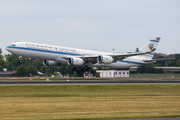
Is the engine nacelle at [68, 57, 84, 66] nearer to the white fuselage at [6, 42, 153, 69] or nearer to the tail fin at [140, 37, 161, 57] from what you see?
the white fuselage at [6, 42, 153, 69]

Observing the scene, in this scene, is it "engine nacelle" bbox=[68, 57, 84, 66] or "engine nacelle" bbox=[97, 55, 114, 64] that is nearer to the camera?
"engine nacelle" bbox=[68, 57, 84, 66]

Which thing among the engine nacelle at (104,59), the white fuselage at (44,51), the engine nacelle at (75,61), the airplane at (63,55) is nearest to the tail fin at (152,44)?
the airplane at (63,55)

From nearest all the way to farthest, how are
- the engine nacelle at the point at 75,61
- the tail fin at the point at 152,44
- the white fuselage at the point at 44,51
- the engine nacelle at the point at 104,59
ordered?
the white fuselage at the point at 44,51 → the engine nacelle at the point at 75,61 → the engine nacelle at the point at 104,59 → the tail fin at the point at 152,44

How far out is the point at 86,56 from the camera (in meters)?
58.2

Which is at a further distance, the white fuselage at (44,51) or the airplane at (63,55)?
the airplane at (63,55)

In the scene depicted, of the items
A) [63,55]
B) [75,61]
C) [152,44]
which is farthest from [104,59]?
[152,44]

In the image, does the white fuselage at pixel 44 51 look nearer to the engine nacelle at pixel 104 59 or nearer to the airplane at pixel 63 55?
the airplane at pixel 63 55

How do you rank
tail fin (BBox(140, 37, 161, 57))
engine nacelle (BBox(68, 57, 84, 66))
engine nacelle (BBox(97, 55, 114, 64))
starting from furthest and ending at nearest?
1. tail fin (BBox(140, 37, 161, 57))
2. engine nacelle (BBox(97, 55, 114, 64))
3. engine nacelle (BBox(68, 57, 84, 66))

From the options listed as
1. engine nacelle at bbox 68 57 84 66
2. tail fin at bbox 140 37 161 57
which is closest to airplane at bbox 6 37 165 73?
engine nacelle at bbox 68 57 84 66

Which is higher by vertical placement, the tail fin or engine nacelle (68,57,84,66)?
the tail fin

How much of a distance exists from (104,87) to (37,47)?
838 inches

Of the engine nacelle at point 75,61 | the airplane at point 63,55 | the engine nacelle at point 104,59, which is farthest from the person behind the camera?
the engine nacelle at point 104,59

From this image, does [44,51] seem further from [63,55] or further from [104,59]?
[104,59]

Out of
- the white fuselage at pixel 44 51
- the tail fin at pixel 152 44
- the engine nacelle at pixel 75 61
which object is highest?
the tail fin at pixel 152 44
